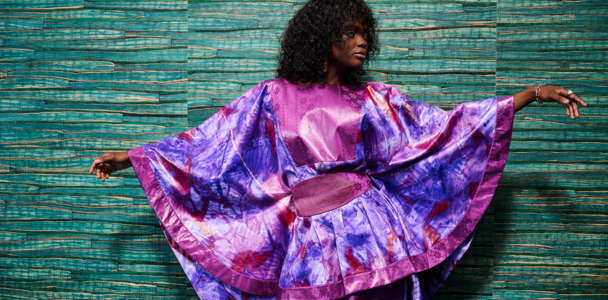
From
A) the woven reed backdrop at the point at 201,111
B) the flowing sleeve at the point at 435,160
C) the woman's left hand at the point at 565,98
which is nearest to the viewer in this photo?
the woman's left hand at the point at 565,98

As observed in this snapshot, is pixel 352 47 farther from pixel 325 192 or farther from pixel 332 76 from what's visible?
pixel 325 192

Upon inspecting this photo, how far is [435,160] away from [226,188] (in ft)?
2.32

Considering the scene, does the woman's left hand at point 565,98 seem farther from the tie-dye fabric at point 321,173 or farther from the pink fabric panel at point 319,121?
the pink fabric panel at point 319,121

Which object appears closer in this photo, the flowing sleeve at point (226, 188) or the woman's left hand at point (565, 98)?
the woman's left hand at point (565, 98)

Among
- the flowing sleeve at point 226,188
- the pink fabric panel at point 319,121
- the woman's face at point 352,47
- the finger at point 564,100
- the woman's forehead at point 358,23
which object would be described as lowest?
the flowing sleeve at point 226,188

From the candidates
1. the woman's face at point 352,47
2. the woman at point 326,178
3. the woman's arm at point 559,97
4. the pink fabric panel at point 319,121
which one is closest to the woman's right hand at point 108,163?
the woman at point 326,178

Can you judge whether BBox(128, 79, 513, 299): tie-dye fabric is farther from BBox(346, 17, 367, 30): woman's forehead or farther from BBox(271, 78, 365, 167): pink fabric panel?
BBox(346, 17, 367, 30): woman's forehead

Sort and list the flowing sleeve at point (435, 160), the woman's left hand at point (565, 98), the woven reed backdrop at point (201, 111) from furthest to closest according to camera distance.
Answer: the woven reed backdrop at point (201, 111), the flowing sleeve at point (435, 160), the woman's left hand at point (565, 98)

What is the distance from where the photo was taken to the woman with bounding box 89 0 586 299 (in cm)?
114

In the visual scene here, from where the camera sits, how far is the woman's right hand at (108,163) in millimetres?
1224

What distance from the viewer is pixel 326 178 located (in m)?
1.18

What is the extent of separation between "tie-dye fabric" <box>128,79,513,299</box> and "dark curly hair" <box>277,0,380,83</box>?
0.06 meters

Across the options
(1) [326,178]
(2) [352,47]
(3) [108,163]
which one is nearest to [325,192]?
(1) [326,178]

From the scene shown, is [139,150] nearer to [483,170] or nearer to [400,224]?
[400,224]
